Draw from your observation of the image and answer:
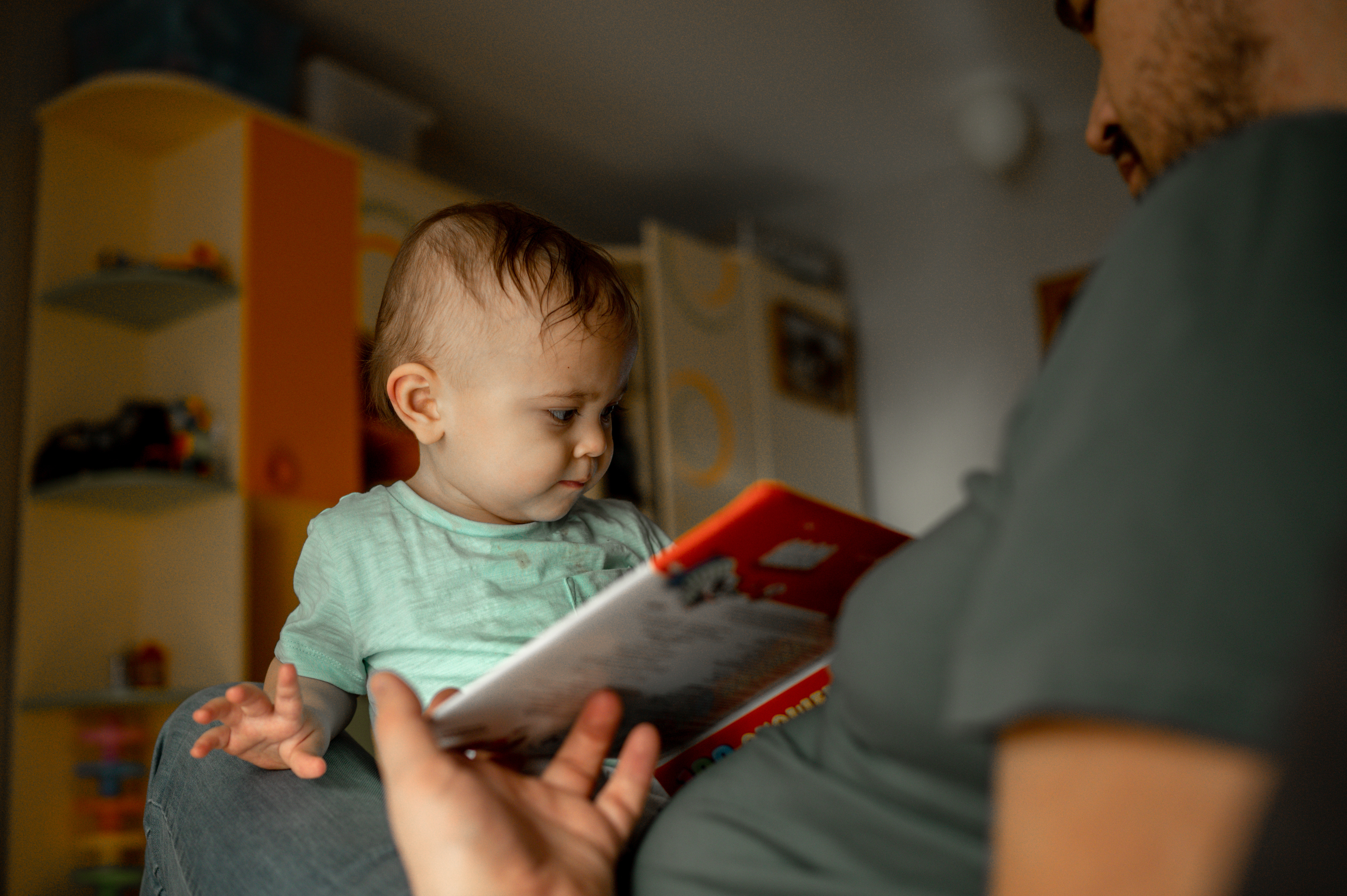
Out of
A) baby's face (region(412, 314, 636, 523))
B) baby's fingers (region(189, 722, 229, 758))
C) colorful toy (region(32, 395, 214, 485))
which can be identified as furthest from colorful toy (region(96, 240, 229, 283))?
baby's fingers (region(189, 722, 229, 758))

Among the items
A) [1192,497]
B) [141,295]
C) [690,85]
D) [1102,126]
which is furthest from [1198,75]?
[690,85]

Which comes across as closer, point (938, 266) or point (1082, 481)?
point (1082, 481)

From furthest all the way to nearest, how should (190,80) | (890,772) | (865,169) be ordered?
(865,169)
(190,80)
(890,772)

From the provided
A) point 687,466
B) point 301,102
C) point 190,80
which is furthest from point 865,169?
point 190,80

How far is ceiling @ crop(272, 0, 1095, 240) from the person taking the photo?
281cm

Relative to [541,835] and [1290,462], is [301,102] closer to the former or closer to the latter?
[541,835]

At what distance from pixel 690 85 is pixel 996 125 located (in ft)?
3.42

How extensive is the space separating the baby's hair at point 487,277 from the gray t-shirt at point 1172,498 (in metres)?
0.57

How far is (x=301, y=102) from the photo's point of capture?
9.25 ft

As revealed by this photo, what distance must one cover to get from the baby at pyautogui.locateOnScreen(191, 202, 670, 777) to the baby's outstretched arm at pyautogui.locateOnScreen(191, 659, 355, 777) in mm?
79

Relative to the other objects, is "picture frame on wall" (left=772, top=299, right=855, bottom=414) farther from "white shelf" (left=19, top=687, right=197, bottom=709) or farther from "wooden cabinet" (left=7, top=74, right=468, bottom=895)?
"white shelf" (left=19, top=687, right=197, bottom=709)

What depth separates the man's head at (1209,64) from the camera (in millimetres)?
551

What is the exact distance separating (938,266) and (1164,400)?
3.83 metres

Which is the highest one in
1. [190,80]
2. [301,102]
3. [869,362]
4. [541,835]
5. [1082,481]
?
[301,102]
